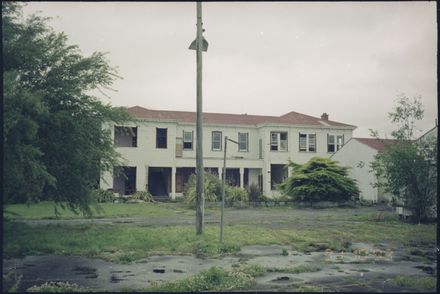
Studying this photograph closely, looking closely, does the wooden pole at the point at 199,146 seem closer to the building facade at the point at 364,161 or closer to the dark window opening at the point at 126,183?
the dark window opening at the point at 126,183

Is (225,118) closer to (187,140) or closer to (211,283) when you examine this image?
(187,140)

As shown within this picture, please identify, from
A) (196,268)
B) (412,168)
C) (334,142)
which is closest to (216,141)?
(334,142)

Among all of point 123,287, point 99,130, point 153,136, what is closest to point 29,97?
point 99,130

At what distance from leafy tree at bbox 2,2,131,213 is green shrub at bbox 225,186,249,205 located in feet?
44.5

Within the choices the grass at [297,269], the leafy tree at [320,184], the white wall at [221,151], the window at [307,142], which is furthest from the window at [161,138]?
the grass at [297,269]

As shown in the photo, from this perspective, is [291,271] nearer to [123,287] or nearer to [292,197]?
[123,287]

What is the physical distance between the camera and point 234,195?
26.7 metres

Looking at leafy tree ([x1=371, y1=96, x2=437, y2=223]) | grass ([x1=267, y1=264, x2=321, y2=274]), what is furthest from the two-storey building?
grass ([x1=267, y1=264, x2=321, y2=274])

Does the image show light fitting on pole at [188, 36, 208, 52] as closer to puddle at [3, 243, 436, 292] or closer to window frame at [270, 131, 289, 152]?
puddle at [3, 243, 436, 292]

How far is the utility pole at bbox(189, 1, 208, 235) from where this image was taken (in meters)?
13.2

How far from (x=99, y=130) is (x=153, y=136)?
18099 millimetres

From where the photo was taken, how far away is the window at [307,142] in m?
35.6

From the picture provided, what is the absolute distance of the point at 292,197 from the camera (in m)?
28.5

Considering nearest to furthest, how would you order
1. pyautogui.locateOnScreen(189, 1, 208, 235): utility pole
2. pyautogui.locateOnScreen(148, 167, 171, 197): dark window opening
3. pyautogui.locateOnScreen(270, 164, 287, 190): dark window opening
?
1. pyautogui.locateOnScreen(189, 1, 208, 235): utility pole
2. pyautogui.locateOnScreen(148, 167, 171, 197): dark window opening
3. pyautogui.locateOnScreen(270, 164, 287, 190): dark window opening
